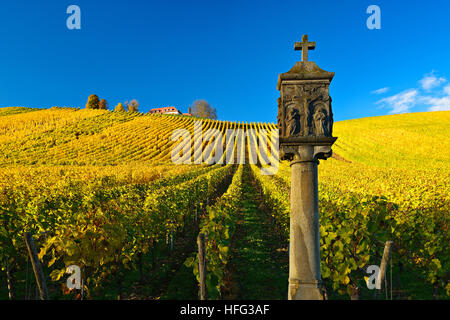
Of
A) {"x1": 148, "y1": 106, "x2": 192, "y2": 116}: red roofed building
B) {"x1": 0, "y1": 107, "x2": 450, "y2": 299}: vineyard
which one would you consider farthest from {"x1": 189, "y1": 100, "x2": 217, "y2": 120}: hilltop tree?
{"x1": 0, "y1": 107, "x2": 450, "y2": 299}: vineyard

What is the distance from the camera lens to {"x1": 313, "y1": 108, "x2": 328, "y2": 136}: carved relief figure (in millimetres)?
4320

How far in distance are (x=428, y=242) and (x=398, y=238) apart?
0.79 metres

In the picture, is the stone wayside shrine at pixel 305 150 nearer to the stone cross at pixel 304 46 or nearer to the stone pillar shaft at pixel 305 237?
the stone pillar shaft at pixel 305 237

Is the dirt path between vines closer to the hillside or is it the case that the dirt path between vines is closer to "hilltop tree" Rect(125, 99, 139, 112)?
the hillside

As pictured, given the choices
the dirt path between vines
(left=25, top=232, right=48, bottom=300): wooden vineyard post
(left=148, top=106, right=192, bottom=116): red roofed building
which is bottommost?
the dirt path between vines

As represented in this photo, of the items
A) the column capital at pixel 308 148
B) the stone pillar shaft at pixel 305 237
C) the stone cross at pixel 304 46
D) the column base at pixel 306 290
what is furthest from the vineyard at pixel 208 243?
the stone cross at pixel 304 46

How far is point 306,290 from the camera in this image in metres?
4.14

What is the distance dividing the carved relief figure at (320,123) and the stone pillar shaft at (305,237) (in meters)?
0.52

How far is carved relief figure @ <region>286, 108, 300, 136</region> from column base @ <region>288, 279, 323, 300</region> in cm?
260

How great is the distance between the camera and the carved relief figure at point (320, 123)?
4320 mm

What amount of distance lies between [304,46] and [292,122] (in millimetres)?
1594

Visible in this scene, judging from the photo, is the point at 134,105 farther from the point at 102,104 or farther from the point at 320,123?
the point at 320,123

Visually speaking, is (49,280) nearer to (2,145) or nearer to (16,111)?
(2,145)
